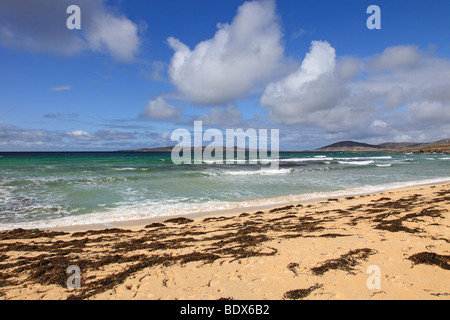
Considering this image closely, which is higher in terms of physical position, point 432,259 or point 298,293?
point 432,259

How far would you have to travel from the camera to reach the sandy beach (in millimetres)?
3801

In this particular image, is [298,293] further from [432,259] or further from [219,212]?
[219,212]

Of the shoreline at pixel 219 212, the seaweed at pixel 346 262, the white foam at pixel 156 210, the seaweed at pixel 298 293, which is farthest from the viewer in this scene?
the white foam at pixel 156 210

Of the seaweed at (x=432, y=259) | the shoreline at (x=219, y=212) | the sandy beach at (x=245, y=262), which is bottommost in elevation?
the shoreline at (x=219, y=212)

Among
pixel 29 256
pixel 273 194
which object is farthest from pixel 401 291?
pixel 273 194

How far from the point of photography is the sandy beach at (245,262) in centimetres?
380

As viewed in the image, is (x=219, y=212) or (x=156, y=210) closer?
(x=219, y=212)

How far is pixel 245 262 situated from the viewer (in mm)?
4891

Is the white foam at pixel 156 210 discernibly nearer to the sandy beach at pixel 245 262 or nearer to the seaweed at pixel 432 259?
the sandy beach at pixel 245 262

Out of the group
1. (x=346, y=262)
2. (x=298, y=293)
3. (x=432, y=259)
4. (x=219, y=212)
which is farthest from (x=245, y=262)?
(x=219, y=212)

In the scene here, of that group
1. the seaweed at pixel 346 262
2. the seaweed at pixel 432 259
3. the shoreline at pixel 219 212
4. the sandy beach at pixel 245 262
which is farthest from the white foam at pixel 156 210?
the seaweed at pixel 432 259

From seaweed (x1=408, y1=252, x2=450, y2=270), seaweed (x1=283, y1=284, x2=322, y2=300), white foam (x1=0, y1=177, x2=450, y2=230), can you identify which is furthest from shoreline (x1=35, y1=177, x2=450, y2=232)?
seaweed (x1=408, y1=252, x2=450, y2=270)

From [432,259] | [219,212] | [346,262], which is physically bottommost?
[219,212]
